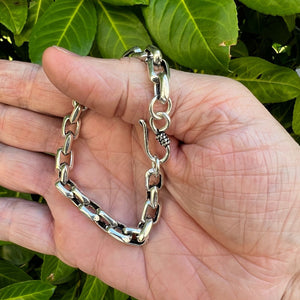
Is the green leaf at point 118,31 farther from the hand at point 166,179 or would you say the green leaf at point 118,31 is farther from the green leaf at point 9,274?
the green leaf at point 9,274

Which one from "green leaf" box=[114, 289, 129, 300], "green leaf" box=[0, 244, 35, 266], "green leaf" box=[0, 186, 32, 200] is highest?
"green leaf" box=[0, 186, 32, 200]

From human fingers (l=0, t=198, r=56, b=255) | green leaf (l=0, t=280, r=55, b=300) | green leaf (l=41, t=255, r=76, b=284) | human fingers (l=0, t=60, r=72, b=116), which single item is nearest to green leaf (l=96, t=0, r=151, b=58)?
human fingers (l=0, t=60, r=72, b=116)

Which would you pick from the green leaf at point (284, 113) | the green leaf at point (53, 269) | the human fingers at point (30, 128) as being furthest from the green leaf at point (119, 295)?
the green leaf at point (284, 113)

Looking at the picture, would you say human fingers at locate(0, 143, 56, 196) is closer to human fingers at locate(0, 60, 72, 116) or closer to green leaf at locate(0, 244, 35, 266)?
human fingers at locate(0, 60, 72, 116)

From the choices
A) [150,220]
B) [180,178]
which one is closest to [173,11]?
[180,178]

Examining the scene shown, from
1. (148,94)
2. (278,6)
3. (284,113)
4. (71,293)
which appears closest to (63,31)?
(148,94)

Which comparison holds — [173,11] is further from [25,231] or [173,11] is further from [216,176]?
[25,231]
